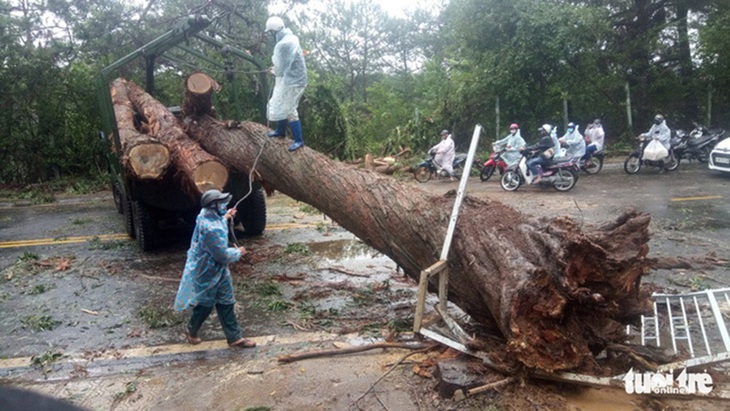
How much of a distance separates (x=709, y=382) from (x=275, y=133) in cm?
506

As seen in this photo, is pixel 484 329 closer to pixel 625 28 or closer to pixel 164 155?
pixel 164 155

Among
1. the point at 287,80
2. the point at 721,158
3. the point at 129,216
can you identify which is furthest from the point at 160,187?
the point at 721,158

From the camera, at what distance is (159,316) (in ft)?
17.5

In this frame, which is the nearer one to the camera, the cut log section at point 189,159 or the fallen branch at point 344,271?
the cut log section at point 189,159

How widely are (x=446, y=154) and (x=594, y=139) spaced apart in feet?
15.0

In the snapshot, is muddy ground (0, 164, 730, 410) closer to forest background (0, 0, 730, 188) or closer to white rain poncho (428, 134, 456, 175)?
white rain poncho (428, 134, 456, 175)

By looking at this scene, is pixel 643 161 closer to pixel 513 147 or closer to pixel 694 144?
pixel 694 144

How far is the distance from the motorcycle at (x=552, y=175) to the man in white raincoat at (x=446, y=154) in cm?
244

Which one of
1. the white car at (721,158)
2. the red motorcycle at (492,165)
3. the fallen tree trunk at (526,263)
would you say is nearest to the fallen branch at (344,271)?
the fallen tree trunk at (526,263)

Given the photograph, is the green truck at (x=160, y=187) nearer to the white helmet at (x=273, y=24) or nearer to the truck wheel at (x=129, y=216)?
the truck wheel at (x=129, y=216)

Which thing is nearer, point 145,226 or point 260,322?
point 260,322

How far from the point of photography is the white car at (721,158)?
1211cm

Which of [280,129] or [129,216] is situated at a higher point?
[280,129]

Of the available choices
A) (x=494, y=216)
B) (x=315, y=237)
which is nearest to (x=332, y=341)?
(x=494, y=216)
